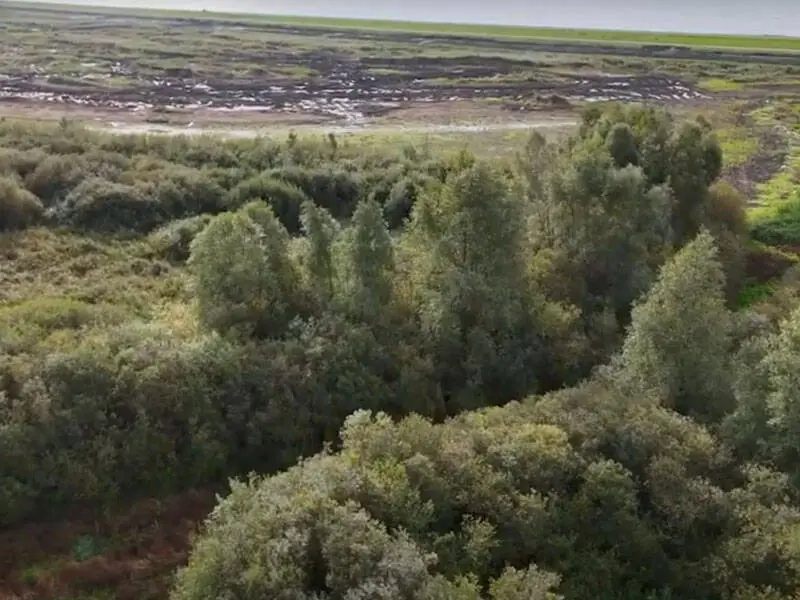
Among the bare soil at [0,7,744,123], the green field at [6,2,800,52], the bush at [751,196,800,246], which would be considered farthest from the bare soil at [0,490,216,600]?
the green field at [6,2,800,52]

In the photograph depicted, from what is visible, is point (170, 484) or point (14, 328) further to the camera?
point (14, 328)

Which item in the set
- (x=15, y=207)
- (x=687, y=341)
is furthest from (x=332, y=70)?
(x=687, y=341)

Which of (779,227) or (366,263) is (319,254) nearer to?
(366,263)

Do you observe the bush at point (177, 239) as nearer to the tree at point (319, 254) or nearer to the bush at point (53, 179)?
the bush at point (53, 179)

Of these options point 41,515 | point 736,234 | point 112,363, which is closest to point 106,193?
point 112,363

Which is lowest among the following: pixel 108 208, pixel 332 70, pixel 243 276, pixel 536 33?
pixel 108 208

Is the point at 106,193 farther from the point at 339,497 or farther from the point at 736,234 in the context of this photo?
the point at 736,234

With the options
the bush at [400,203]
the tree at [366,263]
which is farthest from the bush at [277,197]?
the tree at [366,263]
